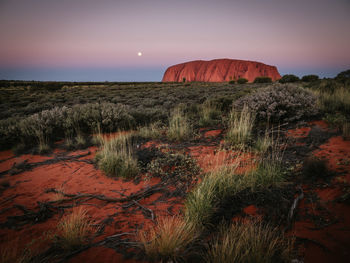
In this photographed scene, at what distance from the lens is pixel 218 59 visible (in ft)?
366

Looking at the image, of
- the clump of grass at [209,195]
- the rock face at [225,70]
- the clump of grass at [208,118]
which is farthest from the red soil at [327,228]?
the rock face at [225,70]

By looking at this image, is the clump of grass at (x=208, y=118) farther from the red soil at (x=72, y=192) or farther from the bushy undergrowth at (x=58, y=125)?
the red soil at (x=72, y=192)

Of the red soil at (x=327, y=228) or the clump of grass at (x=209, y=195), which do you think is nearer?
the red soil at (x=327, y=228)

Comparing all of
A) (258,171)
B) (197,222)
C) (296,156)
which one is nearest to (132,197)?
(197,222)

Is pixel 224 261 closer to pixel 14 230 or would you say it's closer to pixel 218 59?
pixel 14 230

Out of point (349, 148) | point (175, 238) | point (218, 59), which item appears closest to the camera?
point (175, 238)

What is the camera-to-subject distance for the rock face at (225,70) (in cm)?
9900

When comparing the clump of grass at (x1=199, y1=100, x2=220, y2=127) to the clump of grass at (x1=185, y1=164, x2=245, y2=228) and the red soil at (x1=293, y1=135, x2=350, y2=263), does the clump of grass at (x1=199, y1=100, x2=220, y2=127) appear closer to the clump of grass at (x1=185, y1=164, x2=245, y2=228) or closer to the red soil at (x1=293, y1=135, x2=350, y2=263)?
the clump of grass at (x1=185, y1=164, x2=245, y2=228)

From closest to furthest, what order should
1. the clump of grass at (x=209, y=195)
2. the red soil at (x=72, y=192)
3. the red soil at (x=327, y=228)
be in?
the red soil at (x=327, y=228)
the clump of grass at (x=209, y=195)
the red soil at (x=72, y=192)

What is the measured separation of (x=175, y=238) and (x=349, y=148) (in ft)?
13.3

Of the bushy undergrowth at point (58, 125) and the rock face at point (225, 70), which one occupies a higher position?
the rock face at point (225, 70)

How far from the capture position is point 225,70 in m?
102

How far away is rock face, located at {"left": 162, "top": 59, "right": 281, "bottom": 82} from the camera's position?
325ft

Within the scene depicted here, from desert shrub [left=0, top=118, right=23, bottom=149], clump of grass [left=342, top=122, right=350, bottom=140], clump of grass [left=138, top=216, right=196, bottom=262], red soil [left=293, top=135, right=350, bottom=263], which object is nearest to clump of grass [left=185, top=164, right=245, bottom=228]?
clump of grass [left=138, top=216, right=196, bottom=262]
